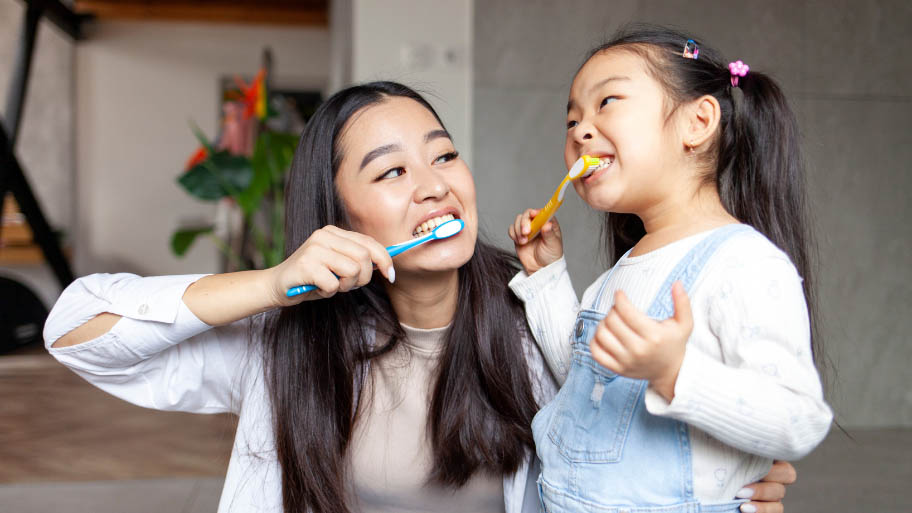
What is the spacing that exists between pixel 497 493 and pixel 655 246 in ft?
1.83

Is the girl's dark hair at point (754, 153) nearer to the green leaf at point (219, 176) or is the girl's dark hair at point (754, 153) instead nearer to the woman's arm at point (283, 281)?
A: the woman's arm at point (283, 281)

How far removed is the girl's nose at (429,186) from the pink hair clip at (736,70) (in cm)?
45

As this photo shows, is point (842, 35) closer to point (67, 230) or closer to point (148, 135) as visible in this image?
point (148, 135)

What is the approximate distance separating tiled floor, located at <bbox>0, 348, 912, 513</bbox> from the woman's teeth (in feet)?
3.64

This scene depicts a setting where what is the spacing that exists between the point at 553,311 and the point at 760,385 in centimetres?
45

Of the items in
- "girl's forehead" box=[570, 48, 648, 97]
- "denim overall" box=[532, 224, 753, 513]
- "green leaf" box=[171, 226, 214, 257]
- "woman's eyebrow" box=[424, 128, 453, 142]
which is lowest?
"green leaf" box=[171, 226, 214, 257]

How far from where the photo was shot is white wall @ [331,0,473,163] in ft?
8.66

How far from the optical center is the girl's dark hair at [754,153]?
3.03 ft

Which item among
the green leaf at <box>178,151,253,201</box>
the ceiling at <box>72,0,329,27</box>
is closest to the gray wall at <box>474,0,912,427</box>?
the green leaf at <box>178,151,253,201</box>

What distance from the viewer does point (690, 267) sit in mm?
802

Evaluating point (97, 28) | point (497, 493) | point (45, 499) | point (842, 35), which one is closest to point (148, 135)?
point (97, 28)

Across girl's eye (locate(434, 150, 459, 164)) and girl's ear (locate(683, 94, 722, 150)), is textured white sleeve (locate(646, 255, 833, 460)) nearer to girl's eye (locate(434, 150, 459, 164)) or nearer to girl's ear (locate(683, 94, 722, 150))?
girl's ear (locate(683, 94, 722, 150))

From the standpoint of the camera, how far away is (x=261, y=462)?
1.11 meters

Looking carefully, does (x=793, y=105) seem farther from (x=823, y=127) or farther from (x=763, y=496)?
(x=763, y=496)
